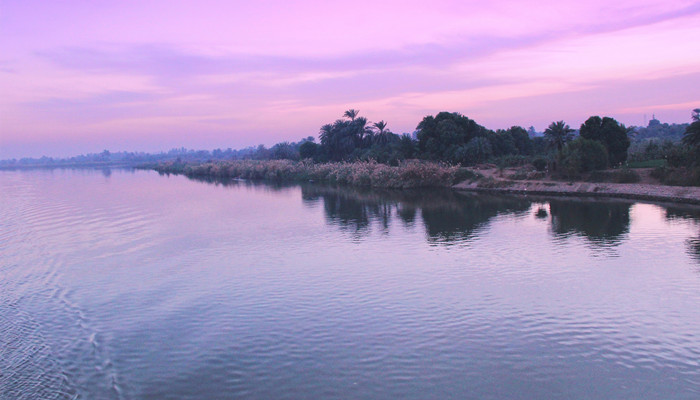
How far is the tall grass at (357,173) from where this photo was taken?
64.4 meters

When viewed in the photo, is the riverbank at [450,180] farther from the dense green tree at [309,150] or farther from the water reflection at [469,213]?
the dense green tree at [309,150]

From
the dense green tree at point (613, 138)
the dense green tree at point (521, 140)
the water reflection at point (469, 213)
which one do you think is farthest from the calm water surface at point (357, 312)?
the dense green tree at point (521, 140)

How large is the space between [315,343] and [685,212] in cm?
3381

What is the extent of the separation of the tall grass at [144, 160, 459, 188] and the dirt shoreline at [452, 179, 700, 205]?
326cm

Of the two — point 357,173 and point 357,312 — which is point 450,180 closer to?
point 357,173

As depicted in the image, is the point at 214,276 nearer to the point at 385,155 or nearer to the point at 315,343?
the point at 315,343

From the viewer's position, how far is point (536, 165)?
60062 mm

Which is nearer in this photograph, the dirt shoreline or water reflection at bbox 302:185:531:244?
water reflection at bbox 302:185:531:244

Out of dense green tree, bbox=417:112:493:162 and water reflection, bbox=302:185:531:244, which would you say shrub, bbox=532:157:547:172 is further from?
dense green tree, bbox=417:112:493:162

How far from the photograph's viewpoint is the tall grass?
64.4 m

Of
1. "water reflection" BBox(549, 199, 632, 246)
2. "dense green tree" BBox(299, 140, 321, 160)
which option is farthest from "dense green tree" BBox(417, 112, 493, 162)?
"dense green tree" BBox(299, 140, 321, 160)

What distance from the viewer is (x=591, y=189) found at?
5006 centimetres

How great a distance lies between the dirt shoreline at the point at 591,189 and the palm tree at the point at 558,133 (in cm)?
644

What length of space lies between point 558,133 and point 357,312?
49.2 m
